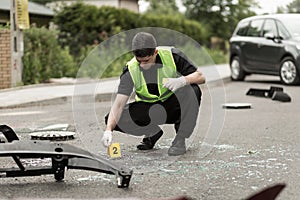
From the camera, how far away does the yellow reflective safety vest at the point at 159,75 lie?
23.0ft

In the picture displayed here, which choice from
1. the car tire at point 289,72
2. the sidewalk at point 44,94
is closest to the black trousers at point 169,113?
the sidewalk at point 44,94

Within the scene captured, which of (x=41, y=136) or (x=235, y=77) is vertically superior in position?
(x=41, y=136)

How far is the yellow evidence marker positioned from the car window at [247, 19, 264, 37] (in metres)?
12.2

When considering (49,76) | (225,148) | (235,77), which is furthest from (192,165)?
(235,77)

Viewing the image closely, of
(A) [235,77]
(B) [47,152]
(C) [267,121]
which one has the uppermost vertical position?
(B) [47,152]

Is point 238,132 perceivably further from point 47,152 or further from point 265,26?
point 265,26

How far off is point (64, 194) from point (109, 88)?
30.7 ft

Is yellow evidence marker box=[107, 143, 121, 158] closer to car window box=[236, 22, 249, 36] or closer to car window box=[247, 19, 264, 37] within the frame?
car window box=[247, 19, 264, 37]

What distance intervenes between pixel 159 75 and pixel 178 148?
2.34 ft

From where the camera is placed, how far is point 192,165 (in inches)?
255

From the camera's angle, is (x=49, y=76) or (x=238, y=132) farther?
(x=49, y=76)

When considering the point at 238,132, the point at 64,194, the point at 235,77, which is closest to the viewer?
the point at 64,194

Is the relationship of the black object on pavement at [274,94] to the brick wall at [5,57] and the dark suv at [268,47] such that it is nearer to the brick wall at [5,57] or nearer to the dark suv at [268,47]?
the dark suv at [268,47]

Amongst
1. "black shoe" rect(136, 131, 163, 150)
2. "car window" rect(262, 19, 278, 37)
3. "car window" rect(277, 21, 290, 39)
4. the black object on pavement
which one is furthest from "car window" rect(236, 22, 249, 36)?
"black shoe" rect(136, 131, 163, 150)
